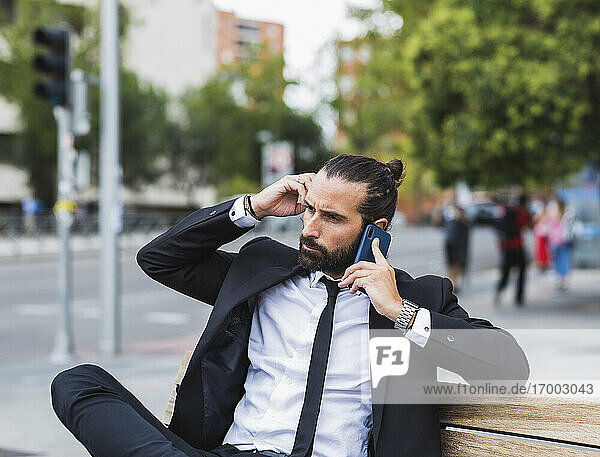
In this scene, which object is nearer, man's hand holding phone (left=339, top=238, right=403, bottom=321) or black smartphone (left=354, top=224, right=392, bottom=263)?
man's hand holding phone (left=339, top=238, right=403, bottom=321)

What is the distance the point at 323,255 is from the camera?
277 cm

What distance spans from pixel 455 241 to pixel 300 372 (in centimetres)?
1329

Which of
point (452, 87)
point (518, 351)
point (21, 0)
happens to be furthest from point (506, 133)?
point (21, 0)

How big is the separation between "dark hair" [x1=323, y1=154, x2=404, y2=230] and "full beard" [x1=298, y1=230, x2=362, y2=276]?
3.6 inches

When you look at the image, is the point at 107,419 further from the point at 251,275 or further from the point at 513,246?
the point at 513,246

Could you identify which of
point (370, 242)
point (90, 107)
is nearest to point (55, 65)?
point (370, 242)

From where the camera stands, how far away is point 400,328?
2512 millimetres

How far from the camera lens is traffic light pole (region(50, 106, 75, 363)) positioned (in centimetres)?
888

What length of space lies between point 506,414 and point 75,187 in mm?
7414

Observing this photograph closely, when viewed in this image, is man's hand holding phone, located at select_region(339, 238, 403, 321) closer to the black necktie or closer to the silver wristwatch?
the silver wristwatch

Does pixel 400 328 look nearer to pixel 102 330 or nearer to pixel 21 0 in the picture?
pixel 102 330

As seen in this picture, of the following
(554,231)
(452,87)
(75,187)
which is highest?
(452,87)

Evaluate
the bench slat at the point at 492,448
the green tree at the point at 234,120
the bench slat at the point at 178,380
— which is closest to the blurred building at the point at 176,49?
the green tree at the point at 234,120

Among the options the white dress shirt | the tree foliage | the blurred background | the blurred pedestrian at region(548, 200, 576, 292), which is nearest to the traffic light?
the blurred background
